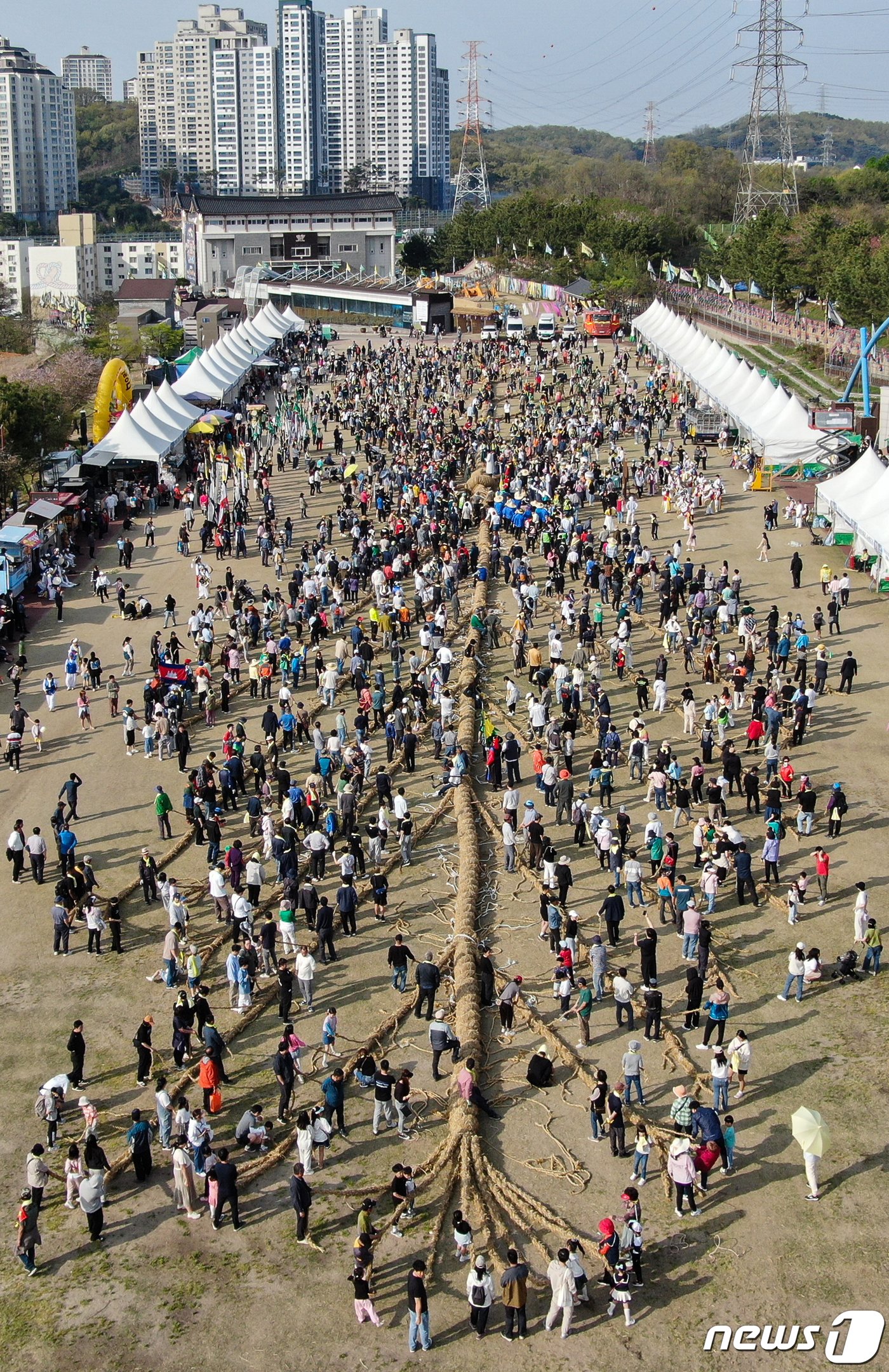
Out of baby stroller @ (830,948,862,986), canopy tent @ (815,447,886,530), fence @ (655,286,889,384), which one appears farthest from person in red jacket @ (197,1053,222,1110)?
fence @ (655,286,889,384)

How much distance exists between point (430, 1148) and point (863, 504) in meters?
22.5

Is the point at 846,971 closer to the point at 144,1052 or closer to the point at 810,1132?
the point at 810,1132

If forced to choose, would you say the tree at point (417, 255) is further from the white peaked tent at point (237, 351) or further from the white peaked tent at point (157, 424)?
the white peaked tent at point (157, 424)

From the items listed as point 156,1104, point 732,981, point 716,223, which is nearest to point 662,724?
point 732,981

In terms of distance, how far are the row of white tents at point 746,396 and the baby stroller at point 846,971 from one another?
83.0ft

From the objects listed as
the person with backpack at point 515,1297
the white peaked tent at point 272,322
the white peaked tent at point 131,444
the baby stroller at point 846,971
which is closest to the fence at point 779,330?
the white peaked tent at point 272,322

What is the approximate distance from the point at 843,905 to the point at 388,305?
76.7 metres

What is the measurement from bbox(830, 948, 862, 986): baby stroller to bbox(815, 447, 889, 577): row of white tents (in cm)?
1510

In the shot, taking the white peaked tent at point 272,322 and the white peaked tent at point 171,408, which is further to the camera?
the white peaked tent at point 272,322

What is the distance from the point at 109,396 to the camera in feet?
159

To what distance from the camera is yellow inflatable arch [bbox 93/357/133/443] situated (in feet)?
158

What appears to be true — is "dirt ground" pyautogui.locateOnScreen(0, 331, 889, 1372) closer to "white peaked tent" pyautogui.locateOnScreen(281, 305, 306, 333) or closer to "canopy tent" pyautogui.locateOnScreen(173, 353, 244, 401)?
"canopy tent" pyautogui.locateOnScreen(173, 353, 244, 401)

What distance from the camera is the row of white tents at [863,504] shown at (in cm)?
A: 3062

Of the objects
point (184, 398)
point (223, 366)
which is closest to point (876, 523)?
point (184, 398)
